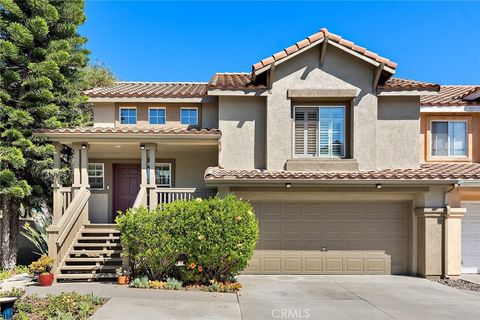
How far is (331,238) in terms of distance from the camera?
1165 cm

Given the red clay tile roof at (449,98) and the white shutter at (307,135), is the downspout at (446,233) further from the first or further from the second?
the white shutter at (307,135)

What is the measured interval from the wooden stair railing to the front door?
218 centimetres

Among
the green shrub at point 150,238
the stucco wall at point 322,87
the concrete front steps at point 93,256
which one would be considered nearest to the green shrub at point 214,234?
the green shrub at point 150,238

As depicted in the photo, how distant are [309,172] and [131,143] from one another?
18.6 feet

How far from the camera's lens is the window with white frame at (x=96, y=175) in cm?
1352

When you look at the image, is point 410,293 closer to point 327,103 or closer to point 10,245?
point 327,103

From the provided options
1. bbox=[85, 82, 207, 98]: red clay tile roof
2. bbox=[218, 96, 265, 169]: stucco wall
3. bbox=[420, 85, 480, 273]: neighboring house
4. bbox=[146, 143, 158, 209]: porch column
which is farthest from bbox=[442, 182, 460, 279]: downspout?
bbox=[146, 143, 158, 209]: porch column

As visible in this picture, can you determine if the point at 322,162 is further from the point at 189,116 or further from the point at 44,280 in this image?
the point at 44,280

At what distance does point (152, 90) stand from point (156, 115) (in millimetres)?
1352

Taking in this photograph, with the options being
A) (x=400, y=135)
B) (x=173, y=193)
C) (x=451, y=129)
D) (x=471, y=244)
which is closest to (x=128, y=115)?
(x=173, y=193)

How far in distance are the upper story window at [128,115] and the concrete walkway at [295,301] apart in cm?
608

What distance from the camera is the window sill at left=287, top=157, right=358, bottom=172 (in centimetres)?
1151

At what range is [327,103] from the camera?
11961 mm

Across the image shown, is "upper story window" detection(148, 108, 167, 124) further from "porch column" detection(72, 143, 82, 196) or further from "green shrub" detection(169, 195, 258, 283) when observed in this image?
"green shrub" detection(169, 195, 258, 283)
